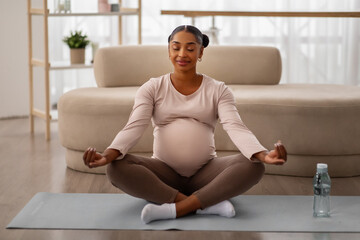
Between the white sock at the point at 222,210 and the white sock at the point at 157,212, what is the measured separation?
13 centimetres

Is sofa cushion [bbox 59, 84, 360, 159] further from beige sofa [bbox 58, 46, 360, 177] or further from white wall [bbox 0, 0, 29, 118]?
white wall [bbox 0, 0, 29, 118]

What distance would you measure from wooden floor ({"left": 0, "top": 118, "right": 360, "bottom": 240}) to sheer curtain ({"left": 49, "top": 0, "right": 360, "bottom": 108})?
1302 mm

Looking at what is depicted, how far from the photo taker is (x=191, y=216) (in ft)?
8.84

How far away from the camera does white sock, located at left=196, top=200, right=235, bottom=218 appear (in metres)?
2.68

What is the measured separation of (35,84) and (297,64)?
91.2 inches

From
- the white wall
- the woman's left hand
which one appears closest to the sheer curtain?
the white wall

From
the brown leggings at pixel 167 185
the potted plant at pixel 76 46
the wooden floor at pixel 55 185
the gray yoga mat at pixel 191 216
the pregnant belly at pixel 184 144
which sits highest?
the potted plant at pixel 76 46

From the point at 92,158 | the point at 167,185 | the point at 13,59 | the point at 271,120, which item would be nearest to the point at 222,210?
the point at 167,185

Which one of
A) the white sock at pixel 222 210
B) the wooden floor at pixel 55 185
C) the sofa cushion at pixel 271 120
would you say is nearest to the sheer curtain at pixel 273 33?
the wooden floor at pixel 55 185

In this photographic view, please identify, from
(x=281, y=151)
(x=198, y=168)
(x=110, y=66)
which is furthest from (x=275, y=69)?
(x=281, y=151)

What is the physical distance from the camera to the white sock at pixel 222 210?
2684 millimetres

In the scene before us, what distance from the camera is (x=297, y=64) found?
19.4 ft

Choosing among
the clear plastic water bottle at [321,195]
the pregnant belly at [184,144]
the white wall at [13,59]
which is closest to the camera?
the clear plastic water bottle at [321,195]

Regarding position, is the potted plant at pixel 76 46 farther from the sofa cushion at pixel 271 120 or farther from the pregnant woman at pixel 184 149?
the pregnant woman at pixel 184 149
